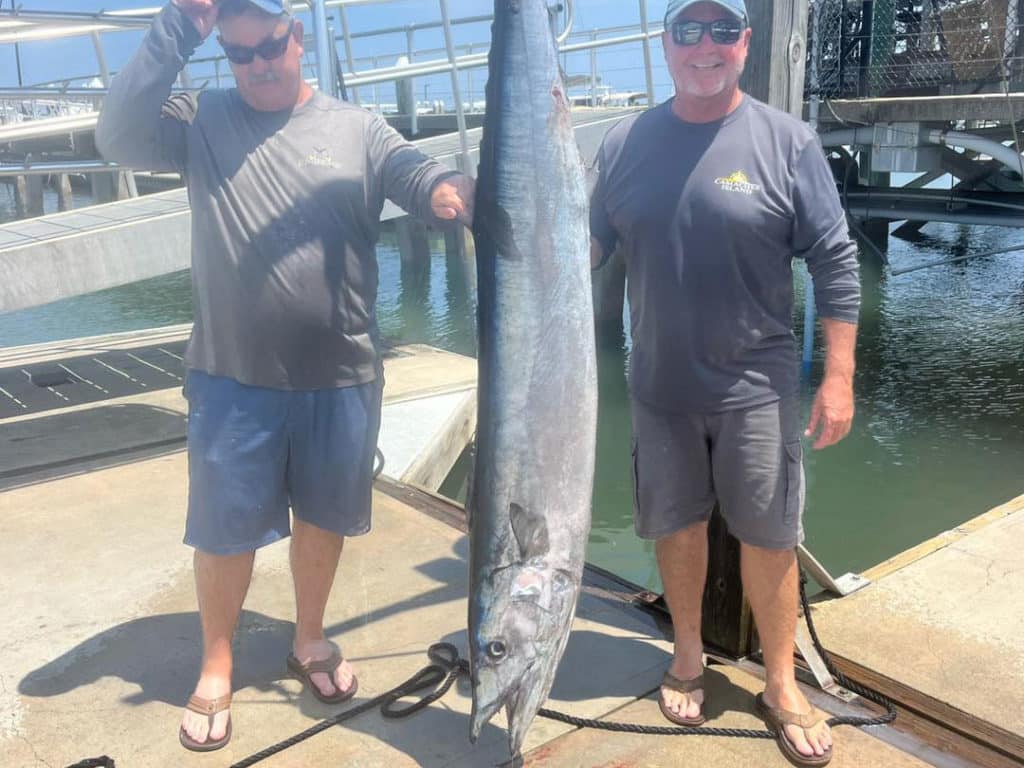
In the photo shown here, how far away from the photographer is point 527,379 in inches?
77.0

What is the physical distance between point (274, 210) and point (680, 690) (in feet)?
5.53

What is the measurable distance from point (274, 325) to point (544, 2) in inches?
40.3

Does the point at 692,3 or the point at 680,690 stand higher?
the point at 692,3

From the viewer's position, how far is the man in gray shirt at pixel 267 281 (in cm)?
225

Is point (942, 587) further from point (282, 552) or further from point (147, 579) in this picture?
point (147, 579)

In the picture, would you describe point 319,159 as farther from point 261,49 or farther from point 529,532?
point 529,532

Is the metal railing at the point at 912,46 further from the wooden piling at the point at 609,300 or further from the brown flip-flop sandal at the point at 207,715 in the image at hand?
the brown flip-flop sandal at the point at 207,715


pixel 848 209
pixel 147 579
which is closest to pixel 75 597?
pixel 147 579

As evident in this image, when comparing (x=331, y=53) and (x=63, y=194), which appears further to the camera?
(x=63, y=194)

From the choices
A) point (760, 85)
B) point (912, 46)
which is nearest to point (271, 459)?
point (760, 85)

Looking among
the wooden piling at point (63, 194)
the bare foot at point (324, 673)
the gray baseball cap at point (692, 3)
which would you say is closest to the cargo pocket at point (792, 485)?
the gray baseball cap at point (692, 3)

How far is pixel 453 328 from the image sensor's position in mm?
13617

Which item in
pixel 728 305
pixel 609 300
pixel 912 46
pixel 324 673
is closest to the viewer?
pixel 728 305

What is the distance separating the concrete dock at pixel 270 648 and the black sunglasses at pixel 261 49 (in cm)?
174
